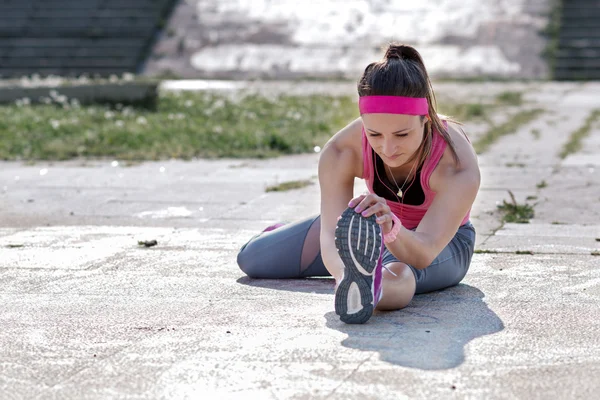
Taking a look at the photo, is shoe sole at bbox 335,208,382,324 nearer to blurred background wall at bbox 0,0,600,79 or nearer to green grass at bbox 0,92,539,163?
green grass at bbox 0,92,539,163

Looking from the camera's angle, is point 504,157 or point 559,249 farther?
point 504,157

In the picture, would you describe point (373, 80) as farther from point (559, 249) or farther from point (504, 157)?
point (504, 157)

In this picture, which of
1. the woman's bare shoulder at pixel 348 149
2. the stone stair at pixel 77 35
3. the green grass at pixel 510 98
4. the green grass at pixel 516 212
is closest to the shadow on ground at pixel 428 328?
the woman's bare shoulder at pixel 348 149

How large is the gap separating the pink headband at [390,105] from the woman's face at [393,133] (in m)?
0.02

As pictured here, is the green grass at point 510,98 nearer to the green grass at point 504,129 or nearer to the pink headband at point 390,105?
the green grass at point 504,129

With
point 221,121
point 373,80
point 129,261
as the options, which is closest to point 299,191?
point 129,261

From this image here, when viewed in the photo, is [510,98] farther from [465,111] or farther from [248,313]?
[248,313]

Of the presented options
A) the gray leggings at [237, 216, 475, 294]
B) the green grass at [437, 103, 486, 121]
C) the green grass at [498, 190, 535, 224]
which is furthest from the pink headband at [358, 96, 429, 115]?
the green grass at [437, 103, 486, 121]

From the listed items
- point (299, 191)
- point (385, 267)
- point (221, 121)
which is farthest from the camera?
point (221, 121)

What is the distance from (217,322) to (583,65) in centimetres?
1504

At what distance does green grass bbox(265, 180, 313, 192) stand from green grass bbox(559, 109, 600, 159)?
2.50 metres

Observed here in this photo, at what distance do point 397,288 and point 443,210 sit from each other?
36 centimetres

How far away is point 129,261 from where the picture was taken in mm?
5156

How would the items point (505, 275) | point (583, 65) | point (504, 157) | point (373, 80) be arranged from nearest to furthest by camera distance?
1. point (373, 80)
2. point (505, 275)
3. point (504, 157)
4. point (583, 65)
